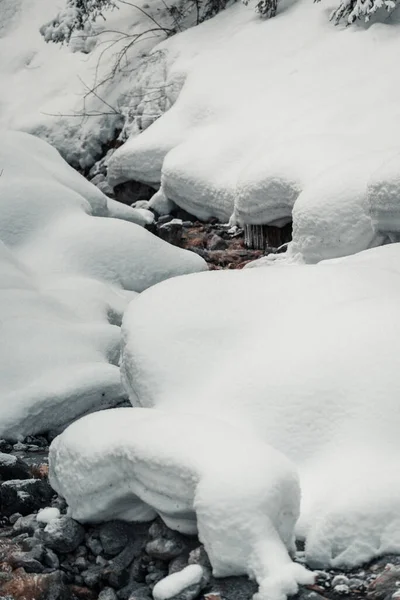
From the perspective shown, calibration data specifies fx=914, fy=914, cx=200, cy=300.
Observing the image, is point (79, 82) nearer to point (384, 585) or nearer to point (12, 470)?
point (12, 470)

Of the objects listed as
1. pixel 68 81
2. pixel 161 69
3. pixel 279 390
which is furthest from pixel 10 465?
pixel 68 81

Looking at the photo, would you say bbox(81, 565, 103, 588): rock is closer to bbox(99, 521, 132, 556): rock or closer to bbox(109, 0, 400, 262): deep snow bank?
bbox(99, 521, 132, 556): rock

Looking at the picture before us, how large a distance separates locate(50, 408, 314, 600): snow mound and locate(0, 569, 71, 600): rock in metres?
0.34

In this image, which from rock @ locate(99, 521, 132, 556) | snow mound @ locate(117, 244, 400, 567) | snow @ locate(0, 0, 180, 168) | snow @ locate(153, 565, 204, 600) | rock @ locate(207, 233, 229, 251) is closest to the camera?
snow @ locate(153, 565, 204, 600)

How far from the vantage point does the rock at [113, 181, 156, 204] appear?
33.0 feet

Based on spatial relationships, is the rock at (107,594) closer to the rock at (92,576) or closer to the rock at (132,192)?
the rock at (92,576)

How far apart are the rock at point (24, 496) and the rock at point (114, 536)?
1.49 feet

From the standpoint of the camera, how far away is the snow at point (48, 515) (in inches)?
144

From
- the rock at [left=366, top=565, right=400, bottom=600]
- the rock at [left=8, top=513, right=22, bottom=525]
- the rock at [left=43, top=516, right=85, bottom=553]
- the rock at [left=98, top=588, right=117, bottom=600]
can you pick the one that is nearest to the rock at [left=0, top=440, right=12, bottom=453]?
the rock at [left=8, top=513, right=22, bottom=525]

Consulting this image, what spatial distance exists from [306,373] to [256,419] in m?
0.28

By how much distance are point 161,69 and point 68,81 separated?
2199 millimetres

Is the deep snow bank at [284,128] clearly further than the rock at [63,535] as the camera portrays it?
Yes

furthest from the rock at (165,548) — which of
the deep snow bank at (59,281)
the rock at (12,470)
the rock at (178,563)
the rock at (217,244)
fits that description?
the rock at (217,244)

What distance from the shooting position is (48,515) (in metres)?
3.68
